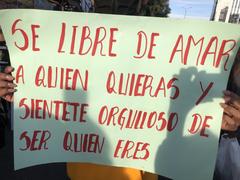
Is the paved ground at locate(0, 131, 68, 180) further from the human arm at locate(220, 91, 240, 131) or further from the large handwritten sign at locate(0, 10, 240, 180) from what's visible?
the human arm at locate(220, 91, 240, 131)

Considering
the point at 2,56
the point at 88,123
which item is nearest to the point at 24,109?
the point at 88,123

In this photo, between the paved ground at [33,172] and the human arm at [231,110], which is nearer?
the human arm at [231,110]

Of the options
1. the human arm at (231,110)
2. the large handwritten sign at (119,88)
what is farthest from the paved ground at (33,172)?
the human arm at (231,110)

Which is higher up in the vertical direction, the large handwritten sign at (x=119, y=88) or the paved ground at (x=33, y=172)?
the large handwritten sign at (x=119, y=88)

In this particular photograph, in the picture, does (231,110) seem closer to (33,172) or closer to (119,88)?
(119,88)

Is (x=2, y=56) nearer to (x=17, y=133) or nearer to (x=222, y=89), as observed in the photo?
(x=17, y=133)

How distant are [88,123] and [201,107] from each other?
0.52 m

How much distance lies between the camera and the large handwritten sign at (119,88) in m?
1.65

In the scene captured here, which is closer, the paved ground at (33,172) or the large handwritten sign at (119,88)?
the large handwritten sign at (119,88)

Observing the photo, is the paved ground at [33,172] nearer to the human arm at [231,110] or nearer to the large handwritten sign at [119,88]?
the large handwritten sign at [119,88]

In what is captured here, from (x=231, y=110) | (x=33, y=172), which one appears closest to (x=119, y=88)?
(x=231, y=110)

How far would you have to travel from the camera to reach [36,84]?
5.69ft

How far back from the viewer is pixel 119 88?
5.64 feet

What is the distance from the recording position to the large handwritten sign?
165 cm
